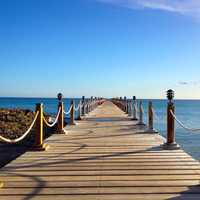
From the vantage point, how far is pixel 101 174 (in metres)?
6.18

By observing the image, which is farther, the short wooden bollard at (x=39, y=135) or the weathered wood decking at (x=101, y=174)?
the short wooden bollard at (x=39, y=135)

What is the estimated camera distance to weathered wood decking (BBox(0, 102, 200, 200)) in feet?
16.9

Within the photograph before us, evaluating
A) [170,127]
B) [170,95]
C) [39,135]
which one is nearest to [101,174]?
[39,135]

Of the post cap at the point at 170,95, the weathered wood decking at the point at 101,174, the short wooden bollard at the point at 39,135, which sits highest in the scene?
the post cap at the point at 170,95

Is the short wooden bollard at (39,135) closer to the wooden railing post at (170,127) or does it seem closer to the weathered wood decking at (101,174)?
the weathered wood decking at (101,174)

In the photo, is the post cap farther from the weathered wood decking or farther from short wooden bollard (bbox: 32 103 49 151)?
short wooden bollard (bbox: 32 103 49 151)

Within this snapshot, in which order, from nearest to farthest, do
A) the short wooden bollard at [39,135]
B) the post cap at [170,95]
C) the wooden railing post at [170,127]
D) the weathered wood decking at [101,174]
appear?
the weathered wood decking at [101,174] → the short wooden bollard at [39,135] → the wooden railing post at [170,127] → the post cap at [170,95]

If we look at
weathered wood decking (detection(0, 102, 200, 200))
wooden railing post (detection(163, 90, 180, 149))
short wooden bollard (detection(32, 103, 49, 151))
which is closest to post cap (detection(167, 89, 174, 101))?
wooden railing post (detection(163, 90, 180, 149))

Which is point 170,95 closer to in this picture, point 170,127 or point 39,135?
point 170,127

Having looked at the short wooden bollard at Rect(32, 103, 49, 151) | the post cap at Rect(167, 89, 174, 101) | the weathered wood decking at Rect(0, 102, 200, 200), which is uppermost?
the post cap at Rect(167, 89, 174, 101)

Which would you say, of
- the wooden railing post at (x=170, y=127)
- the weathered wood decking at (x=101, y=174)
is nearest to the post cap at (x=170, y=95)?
the wooden railing post at (x=170, y=127)

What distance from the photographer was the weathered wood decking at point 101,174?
514cm

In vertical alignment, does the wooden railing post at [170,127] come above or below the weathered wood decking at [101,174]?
above

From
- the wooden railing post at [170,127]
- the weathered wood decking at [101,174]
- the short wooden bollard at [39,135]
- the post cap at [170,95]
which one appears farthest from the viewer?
the post cap at [170,95]
